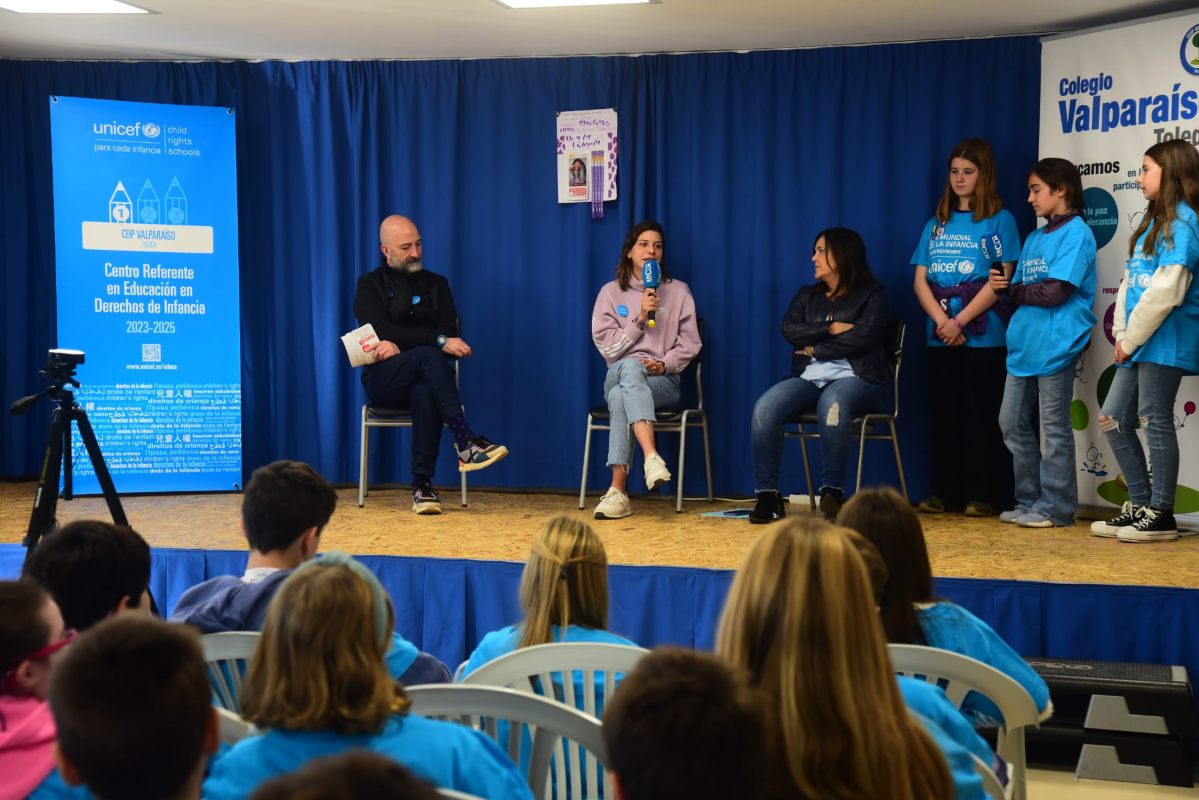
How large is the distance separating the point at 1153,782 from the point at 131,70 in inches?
220

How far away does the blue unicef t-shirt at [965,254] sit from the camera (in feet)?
16.0

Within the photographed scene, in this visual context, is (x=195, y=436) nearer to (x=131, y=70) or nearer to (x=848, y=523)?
(x=131, y=70)

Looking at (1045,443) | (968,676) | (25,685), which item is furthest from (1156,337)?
(25,685)

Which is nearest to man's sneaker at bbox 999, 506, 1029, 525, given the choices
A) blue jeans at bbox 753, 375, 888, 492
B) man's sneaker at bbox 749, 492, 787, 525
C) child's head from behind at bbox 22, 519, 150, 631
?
blue jeans at bbox 753, 375, 888, 492

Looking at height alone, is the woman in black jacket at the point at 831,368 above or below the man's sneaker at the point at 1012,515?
above

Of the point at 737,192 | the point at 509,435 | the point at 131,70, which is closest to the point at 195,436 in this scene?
the point at 509,435

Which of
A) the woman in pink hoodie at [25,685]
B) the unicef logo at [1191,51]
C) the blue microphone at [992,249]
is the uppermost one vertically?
the unicef logo at [1191,51]

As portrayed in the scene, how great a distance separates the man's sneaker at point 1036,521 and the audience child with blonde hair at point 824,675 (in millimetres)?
3445

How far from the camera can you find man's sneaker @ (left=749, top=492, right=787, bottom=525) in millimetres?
4707

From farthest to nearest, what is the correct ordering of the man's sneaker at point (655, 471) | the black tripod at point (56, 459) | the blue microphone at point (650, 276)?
the blue microphone at point (650, 276), the man's sneaker at point (655, 471), the black tripod at point (56, 459)

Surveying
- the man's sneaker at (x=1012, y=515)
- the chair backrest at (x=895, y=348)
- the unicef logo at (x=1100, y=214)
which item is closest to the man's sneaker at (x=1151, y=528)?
the man's sneaker at (x=1012, y=515)

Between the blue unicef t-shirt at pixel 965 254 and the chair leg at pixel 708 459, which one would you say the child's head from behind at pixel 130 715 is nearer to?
the chair leg at pixel 708 459

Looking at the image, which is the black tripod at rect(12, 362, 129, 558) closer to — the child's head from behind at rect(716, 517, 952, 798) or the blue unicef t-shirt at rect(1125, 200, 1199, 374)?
the child's head from behind at rect(716, 517, 952, 798)

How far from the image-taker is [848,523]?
2.04m
